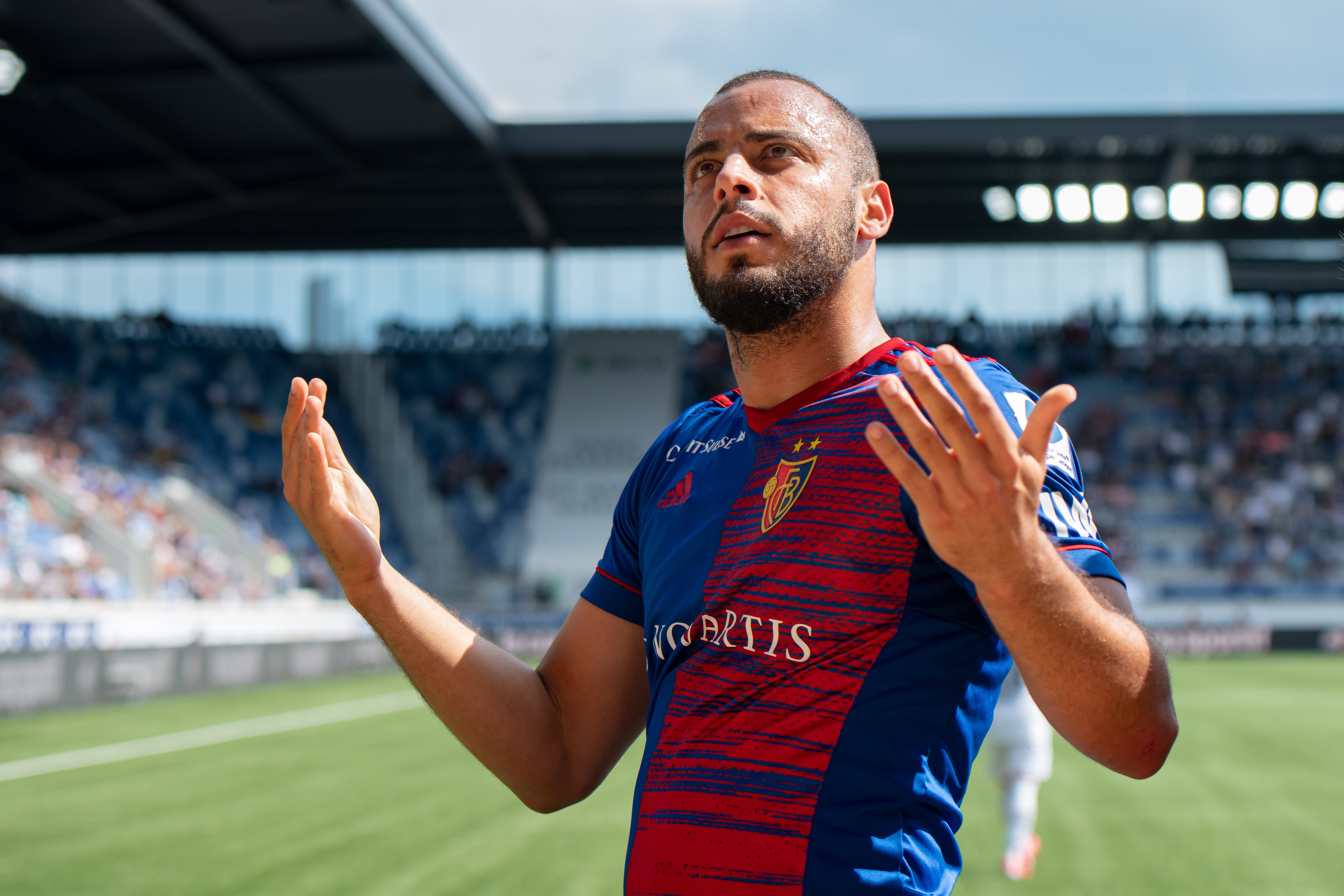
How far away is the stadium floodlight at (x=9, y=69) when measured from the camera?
63.3ft

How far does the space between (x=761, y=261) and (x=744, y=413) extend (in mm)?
332

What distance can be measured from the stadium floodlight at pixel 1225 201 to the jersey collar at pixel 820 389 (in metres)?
30.2

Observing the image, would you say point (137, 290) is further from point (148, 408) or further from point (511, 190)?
point (511, 190)

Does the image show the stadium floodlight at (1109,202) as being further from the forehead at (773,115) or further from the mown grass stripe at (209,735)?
the forehead at (773,115)

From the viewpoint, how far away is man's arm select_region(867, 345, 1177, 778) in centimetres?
131

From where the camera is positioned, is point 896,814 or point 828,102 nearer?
point 896,814

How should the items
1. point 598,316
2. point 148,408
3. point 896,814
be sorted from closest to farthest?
point 896,814
point 148,408
point 598,316

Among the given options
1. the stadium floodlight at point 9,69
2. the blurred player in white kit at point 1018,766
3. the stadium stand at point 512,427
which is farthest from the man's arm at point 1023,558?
the stadium floodlight at point 9,69

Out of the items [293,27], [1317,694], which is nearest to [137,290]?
[293,27]

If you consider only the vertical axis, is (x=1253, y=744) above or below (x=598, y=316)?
below

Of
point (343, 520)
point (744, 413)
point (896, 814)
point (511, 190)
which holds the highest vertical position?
point (511, 190)

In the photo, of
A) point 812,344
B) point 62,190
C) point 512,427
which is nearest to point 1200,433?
point 512,427

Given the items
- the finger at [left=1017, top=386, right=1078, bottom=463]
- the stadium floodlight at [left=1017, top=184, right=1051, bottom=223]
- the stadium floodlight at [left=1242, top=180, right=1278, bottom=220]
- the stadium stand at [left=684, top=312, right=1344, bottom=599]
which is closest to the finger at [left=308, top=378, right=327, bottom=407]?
the finger at [left=1017, top=386, right=1078, bottom=463]

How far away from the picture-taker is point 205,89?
71.0ft
